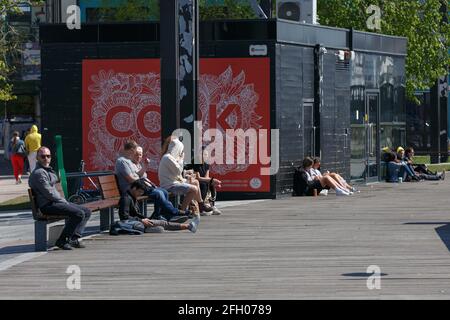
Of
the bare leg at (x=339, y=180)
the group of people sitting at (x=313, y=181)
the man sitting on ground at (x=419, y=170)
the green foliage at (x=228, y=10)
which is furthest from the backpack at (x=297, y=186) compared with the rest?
the green foliage at (x=228, y=10)

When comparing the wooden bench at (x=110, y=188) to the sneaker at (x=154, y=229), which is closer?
the sneaker at (x=154, y=229)

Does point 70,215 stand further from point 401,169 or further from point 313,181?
point 401,169

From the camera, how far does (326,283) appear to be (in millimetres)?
13125

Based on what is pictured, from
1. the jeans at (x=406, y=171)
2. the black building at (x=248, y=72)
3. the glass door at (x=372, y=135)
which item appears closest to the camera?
the black building at (x=248, y=72)

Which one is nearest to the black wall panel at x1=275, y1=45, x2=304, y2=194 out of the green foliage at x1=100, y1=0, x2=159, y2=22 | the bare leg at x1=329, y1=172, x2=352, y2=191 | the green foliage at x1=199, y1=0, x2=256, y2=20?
the bare leg at x1=329, y1=172, x2=352, y2=191

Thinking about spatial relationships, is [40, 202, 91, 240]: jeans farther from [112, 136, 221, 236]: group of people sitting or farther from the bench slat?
the bench slat

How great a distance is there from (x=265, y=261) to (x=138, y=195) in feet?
14.5

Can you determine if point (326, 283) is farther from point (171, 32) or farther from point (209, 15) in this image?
point (209, 15)

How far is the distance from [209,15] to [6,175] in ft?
29.2

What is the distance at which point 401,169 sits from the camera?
1366 inches

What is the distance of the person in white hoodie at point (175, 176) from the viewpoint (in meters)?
20.5

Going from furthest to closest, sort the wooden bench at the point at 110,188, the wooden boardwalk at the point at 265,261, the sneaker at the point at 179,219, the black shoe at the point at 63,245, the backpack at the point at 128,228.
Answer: the sneaker at the point at 179,219 < the wooden bench at the point at 110,188 < the backpack at the point at 128,228 < the black shoe at the point at 63,245 < the wooden boardwalk at the point at 265,261

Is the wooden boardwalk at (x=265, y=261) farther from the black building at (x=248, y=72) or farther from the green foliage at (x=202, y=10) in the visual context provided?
the green foliage at (x=202, y=10)
